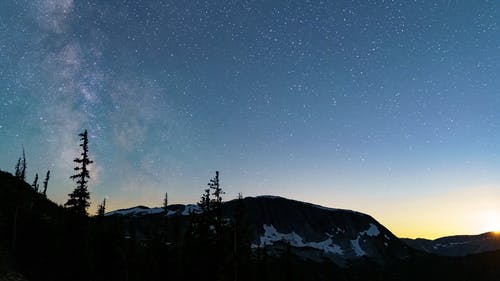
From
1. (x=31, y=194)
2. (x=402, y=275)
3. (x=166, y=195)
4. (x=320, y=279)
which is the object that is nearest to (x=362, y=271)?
(x=402, y=275)

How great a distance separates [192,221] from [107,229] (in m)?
16.3

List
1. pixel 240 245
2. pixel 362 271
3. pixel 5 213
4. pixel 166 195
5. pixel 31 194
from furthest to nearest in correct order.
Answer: pixel 362 271 → pixel 166 195 → pixel 31 194 → pixel 5 213 → pixel 240 245

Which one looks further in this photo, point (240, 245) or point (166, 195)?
point (166, 195)

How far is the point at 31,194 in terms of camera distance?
8294 centimetres

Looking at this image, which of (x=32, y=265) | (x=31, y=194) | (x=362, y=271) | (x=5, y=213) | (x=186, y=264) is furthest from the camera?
(x=362, y=271)

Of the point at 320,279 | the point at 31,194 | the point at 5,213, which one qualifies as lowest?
the point at 320,279

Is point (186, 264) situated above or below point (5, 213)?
below

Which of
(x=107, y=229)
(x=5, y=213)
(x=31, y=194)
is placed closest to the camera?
(x=107, y=229)

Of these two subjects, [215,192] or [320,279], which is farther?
[320,279]

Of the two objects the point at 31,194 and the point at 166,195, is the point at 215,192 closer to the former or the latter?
the point at 166,195

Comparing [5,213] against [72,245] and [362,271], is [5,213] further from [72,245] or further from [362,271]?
[362,271]

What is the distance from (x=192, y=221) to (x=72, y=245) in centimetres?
1343

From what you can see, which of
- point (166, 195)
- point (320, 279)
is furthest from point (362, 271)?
point (166, 195)

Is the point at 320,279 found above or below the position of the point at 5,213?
below
